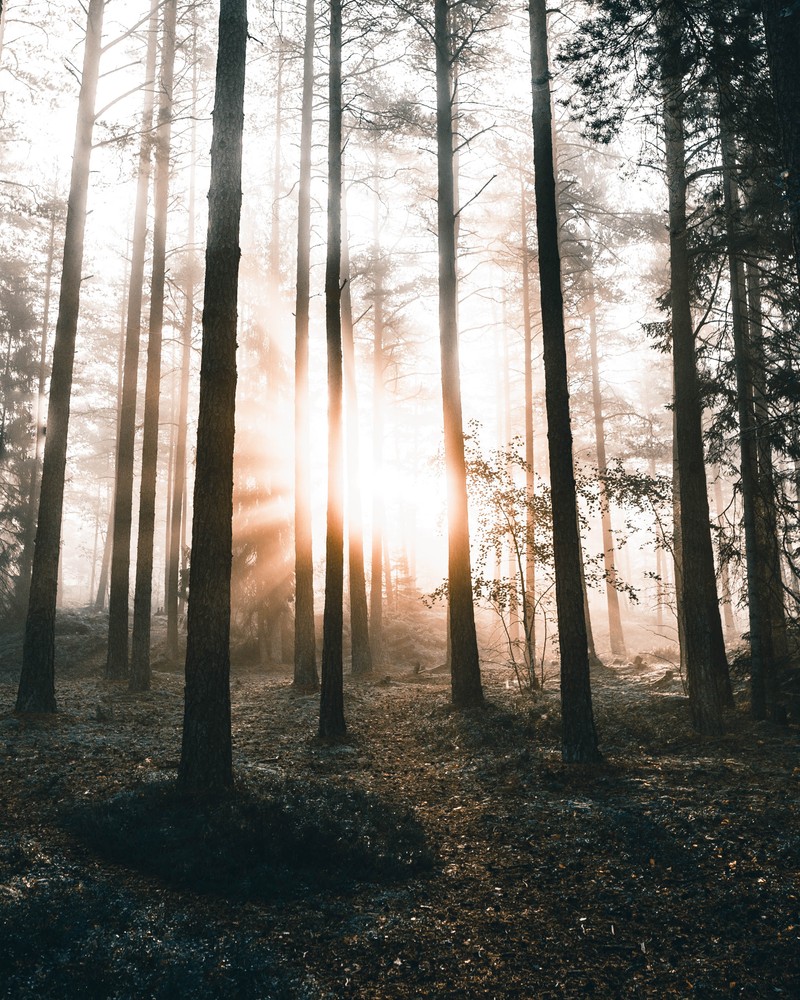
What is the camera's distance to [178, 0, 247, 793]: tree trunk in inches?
269

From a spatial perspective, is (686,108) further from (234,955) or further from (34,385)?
(34,385)

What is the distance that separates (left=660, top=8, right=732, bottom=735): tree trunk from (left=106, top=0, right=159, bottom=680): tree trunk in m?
11.4

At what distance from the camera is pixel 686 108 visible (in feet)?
35.0

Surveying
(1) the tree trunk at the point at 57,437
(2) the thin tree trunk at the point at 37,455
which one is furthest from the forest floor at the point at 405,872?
(2) the thin tree trunk at the point at 37,455

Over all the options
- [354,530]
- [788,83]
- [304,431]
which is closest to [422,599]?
[354,530]

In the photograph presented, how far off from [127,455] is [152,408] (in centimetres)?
129

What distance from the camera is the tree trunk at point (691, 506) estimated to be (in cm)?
958

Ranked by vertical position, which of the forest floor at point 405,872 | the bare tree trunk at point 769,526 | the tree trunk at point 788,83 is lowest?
the forest floor at point 405,872

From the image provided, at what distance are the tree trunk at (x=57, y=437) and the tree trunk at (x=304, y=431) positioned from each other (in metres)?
4.84

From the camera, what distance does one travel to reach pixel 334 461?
1070 centimetres

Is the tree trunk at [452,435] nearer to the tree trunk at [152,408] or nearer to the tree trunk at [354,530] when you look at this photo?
the tree trunk at [354,530]

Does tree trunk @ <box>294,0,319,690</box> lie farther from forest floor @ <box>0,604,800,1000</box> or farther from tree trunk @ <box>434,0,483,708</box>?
forest floor @ <box>0,604,800,1000</box>

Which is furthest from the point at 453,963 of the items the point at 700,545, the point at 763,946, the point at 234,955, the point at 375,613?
the point at 375,613

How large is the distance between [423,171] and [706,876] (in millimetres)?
18263
